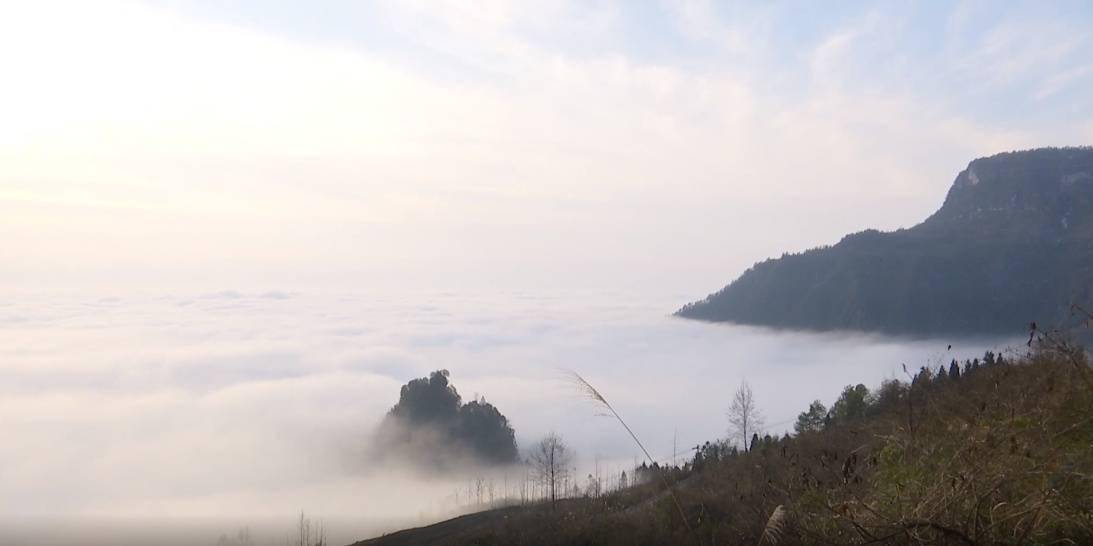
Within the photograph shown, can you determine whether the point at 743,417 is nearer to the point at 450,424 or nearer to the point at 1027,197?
the point at 450,424

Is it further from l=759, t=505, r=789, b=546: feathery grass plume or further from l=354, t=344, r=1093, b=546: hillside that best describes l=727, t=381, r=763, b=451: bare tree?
l=759, t=505, r=789, b=546: feathery grass plume

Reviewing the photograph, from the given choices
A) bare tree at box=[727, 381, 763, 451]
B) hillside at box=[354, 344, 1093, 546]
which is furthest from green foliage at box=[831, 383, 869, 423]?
hillside at box=[354, 344, 1093, 546]

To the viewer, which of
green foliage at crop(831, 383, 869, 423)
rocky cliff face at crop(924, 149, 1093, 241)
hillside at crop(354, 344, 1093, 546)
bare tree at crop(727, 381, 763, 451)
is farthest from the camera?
rocky cliff face at crop(924, 149, 1093, 241)

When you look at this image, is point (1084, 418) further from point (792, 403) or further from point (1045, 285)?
point (1045, 285)

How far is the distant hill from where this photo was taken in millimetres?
141000

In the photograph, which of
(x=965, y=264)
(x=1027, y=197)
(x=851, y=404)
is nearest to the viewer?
(x=851, y=404)

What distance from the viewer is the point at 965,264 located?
514 feet

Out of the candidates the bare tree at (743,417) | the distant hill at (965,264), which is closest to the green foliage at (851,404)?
the bare tree at (743,417)

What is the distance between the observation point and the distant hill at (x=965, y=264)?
463ft

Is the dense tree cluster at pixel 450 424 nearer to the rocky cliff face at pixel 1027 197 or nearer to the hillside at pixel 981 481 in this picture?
the hillside at pixel 981 481

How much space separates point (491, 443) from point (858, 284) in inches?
3930

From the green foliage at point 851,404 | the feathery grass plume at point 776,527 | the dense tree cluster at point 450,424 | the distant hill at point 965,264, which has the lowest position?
the dense tree cluster at point 450,424

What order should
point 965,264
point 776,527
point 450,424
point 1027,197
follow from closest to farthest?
point 776,527, point 450,424, point 965,264, point 1027,197

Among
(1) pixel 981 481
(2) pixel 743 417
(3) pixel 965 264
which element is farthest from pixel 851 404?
(3) pixel 965 264
